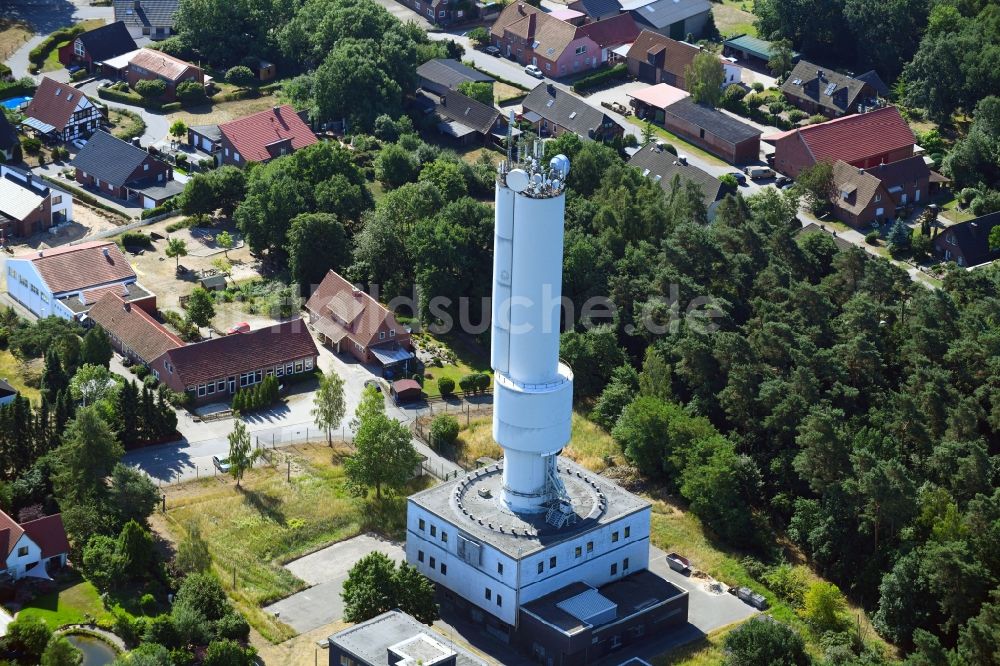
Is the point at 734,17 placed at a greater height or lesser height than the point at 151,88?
lesser

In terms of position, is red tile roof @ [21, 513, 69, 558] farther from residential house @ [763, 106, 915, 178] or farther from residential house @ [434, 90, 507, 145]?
residential house @ [763, 106, 915, 178]

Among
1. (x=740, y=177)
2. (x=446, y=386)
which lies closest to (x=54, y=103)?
(x=446, y=386)

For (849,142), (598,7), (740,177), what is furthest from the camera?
(598,7)

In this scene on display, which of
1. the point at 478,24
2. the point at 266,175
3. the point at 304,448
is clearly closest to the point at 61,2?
the point at 478,24

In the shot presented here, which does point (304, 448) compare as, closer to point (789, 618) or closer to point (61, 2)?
point (789, 618)

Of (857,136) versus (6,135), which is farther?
(857,136)

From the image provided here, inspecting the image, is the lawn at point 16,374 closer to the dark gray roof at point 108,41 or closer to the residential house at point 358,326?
the residential house at point 358,326

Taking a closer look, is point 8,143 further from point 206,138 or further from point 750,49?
point 750,49
